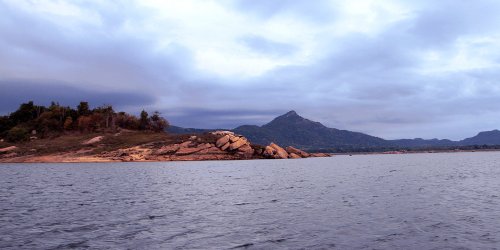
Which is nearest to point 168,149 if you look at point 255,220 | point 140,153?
point 140,153

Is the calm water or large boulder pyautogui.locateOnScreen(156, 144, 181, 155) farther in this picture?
large boulder pyautogui.locateOnScreen(156, 144, 181, 155)

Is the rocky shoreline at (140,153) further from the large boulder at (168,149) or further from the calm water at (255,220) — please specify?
the calm water at (255,220)

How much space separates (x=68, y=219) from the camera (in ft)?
113

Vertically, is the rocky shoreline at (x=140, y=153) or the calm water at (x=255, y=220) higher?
the rocky shoreline at (x=140, y=153)

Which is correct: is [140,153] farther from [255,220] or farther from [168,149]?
[255,220]

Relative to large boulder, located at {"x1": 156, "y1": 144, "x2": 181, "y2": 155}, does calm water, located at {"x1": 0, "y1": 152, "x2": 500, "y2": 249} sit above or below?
below

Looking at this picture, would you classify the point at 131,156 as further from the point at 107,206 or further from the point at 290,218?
the point at 290,218

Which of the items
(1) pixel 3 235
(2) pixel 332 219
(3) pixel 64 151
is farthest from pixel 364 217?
Answer: (3) pixel 64 151

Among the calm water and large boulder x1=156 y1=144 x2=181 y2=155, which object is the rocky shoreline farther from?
the calm water

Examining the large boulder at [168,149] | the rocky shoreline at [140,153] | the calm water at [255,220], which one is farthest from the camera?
the large boulder at [168,149]

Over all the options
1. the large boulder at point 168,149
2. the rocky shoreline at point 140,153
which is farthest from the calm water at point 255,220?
the large boulder at point 168,149

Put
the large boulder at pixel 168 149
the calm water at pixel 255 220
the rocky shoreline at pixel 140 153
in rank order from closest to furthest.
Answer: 1. the calm water at pixel 255 220
2. the rocky shoreline at pixel 140 153
3. the large boulder at pixel 168 149

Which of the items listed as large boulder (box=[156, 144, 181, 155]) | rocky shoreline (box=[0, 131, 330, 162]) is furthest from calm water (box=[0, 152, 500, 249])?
large boulder (box=[156, 144, 181, 155])

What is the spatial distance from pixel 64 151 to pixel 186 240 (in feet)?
599
